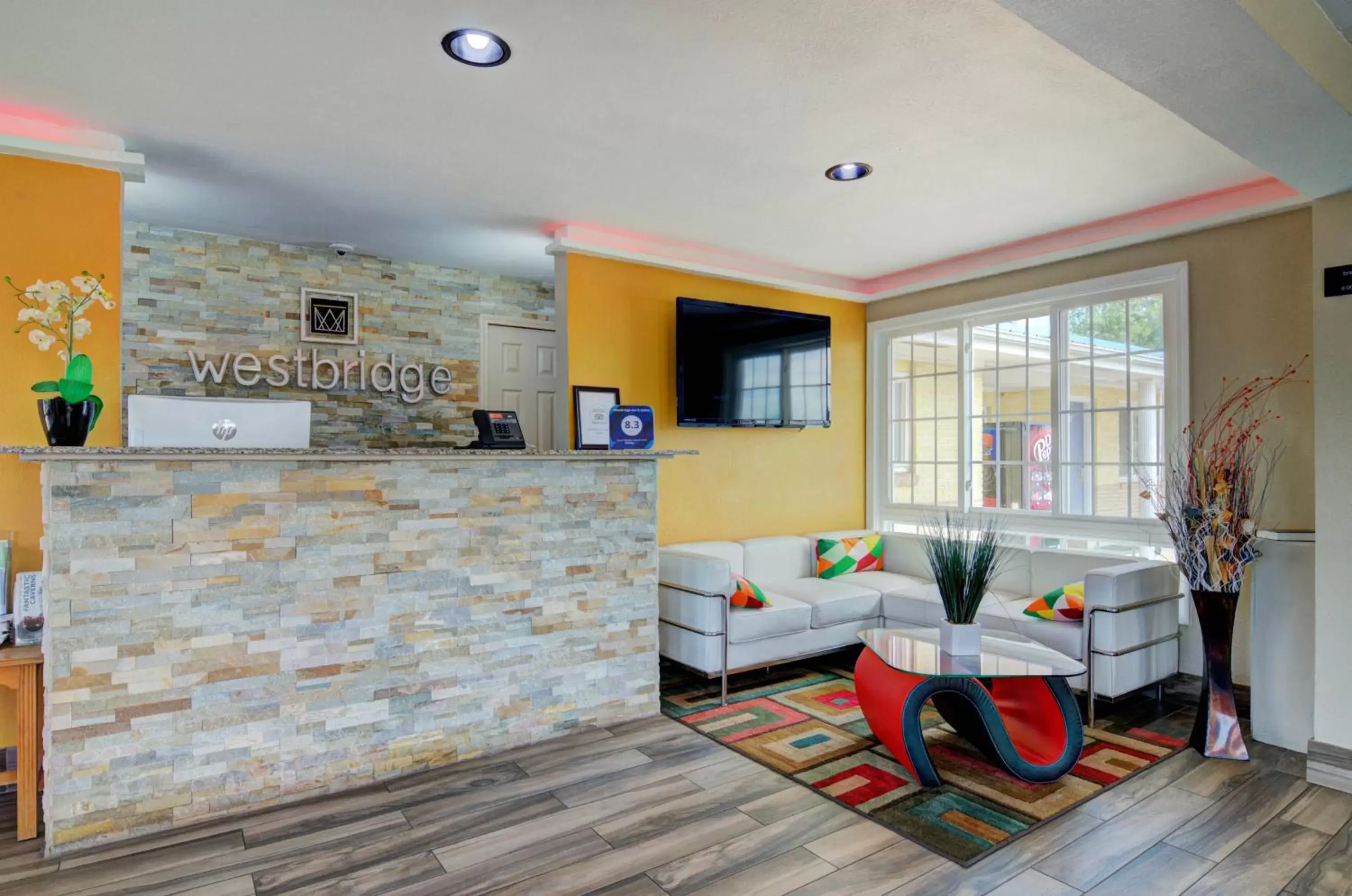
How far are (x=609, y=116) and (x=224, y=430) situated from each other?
1970 mm

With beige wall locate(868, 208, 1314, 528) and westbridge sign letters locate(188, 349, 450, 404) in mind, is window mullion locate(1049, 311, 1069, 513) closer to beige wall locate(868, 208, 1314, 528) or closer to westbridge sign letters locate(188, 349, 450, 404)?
beige wall locate(868, 208, 1314, 528)

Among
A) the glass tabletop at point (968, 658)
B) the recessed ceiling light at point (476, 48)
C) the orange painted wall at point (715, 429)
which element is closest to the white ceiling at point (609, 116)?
the recessed ceiling light at point (476, 48)

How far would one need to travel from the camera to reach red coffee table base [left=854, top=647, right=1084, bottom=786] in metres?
2.87

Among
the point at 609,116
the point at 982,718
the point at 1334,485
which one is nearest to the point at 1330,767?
the point at 1334,485

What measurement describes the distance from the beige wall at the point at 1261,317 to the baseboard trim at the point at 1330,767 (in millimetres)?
1144

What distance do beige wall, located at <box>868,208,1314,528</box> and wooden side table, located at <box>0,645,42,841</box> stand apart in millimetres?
5463

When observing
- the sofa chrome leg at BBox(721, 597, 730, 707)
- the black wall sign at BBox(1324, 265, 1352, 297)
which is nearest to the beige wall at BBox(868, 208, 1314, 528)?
the black wall sign at BBox(1324, 265, 1352, 297)

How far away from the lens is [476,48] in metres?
2.50

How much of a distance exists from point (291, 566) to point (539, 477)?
1068mm

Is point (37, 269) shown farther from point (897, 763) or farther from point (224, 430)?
point (897, 763)

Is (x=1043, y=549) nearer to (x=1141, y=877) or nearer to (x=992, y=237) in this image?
(x=992, y=237)

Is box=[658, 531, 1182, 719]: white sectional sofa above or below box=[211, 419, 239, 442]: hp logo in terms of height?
below

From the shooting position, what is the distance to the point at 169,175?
3.68 meters

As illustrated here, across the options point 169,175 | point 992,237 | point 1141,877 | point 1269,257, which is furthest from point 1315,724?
point 169,175
